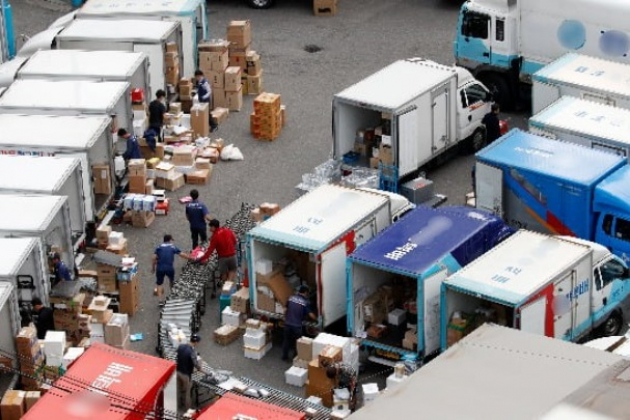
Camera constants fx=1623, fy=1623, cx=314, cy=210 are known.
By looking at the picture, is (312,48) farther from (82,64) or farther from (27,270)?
(27,270)

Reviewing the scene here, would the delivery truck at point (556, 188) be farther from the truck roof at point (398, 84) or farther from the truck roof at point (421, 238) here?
the truck roof at point (398, 84)

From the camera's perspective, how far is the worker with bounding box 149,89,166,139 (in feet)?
111

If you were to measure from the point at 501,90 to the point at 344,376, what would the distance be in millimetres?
13579

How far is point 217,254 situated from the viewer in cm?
2847

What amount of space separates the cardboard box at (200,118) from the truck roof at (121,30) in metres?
1.76

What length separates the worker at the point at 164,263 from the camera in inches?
1102

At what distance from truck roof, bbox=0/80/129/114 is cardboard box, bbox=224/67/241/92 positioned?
4.10 metres

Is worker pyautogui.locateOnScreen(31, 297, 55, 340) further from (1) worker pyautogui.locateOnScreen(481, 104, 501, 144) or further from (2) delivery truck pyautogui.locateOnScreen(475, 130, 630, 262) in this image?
(1) worker pyautogui.locateOnScreen(481, 104, 501, 144)

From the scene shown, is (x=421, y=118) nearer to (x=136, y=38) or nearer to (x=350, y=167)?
(x=350, y=167)

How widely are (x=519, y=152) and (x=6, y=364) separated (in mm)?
9984

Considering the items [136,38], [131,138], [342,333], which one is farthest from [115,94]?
[342,333]

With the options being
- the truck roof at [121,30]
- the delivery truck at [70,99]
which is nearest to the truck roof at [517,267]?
the delivery truck at [70,99]

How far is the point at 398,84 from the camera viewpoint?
3203cm

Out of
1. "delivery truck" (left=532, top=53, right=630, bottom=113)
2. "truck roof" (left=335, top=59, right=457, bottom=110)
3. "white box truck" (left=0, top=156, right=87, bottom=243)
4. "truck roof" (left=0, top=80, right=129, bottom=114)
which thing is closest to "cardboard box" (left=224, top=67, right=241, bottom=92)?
"truck roof" (left=0, top=80, right=129, bottom=114)
